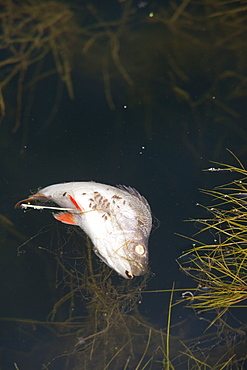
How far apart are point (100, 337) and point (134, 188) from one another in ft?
2.93

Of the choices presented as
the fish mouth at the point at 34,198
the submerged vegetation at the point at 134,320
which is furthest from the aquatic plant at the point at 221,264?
the fish mouth at the point at 34,198

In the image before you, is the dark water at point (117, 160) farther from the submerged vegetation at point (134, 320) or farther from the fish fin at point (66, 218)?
the fish fin at point (66, 218)

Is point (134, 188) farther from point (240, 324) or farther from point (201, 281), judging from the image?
point (240, 324)

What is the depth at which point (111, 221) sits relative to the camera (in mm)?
2154

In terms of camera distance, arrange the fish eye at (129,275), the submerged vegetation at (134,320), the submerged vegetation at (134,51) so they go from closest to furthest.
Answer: the fish eye at (129,275) < the submerged vegetation at (134,320) < the submerged vegetation at (134,51)

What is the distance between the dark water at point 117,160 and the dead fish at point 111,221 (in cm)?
20

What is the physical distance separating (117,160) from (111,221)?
0.54 metres

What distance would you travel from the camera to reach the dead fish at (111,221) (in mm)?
2146

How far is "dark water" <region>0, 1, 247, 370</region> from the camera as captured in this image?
2.32 m

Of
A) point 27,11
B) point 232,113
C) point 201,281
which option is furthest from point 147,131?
point 27,11

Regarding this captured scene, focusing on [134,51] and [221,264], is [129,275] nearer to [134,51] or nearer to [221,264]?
[221,264]

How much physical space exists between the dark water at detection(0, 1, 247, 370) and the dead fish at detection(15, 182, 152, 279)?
0.64ft

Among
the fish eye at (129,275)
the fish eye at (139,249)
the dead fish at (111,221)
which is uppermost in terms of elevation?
the dead fish at (111,221)

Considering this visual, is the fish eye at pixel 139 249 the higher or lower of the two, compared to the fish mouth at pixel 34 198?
lower
